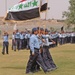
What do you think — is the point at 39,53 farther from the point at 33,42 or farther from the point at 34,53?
the point at 33,42

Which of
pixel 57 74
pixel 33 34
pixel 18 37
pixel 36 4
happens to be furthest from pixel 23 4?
pixel 18 37

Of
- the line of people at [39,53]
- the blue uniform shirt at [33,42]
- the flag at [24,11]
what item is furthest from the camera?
the flag at [24,11]

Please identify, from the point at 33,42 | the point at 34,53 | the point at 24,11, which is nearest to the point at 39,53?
the point at 34,53

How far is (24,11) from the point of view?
18500 mm

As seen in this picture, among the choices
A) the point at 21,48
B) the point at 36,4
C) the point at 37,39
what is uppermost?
the point at 36,4

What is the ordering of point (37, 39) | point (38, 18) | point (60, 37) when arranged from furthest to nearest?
point (60, 37)
point (38, 18)
point (37, 39)

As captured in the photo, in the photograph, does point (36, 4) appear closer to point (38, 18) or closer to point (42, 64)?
point (38, 18)

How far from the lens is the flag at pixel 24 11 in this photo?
18.5 m

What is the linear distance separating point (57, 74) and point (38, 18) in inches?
111

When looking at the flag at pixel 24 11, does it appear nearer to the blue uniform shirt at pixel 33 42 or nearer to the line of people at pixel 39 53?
the line of people at pixel 39 53

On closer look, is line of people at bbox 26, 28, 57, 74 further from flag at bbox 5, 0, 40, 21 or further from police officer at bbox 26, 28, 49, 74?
flag at bbox 5, 0, 40, 21

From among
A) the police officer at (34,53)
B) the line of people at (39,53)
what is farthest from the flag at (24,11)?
the police officer at (34,53)

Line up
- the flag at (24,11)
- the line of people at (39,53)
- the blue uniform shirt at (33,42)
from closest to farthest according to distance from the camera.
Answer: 1. the blue uniform shirt at (33,42)
2. the line of people at (39,53)
3. the flag at (24,11)

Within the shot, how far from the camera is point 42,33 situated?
59.4 feet
